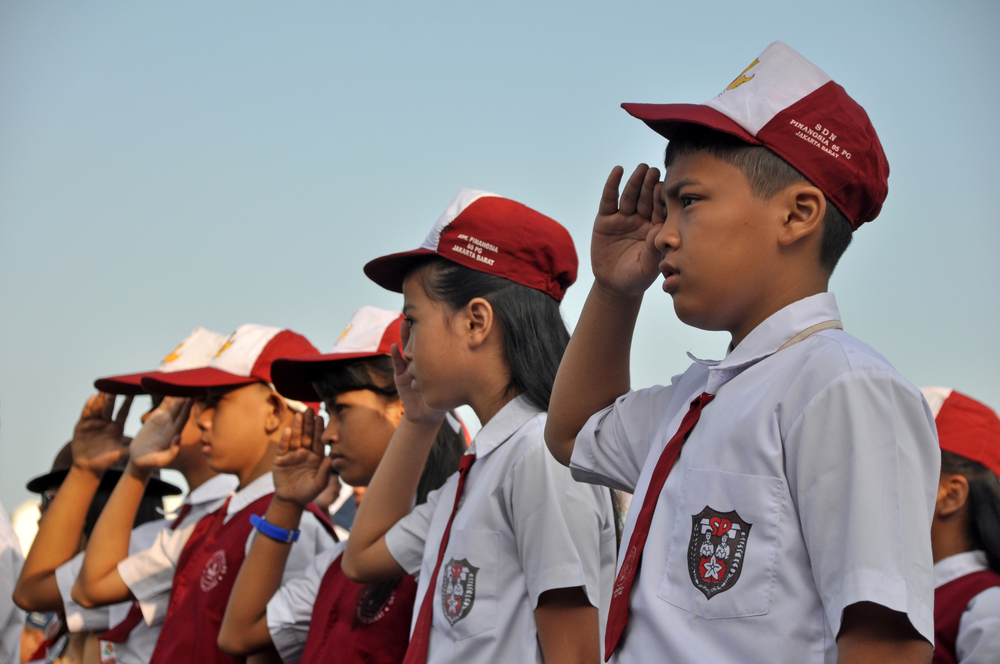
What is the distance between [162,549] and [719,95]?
10.6 ft

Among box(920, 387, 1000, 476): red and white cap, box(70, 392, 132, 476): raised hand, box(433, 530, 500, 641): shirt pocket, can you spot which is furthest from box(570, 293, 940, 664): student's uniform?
box(70, 392, 132, 476): raised hand

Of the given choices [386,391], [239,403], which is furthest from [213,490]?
[386,391]

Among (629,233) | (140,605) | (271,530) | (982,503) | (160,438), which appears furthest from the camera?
(160,438)

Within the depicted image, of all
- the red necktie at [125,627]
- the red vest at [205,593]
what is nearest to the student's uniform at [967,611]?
the red vest at [205,593]

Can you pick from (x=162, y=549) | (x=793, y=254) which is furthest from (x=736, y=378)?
(x=162, y=549)

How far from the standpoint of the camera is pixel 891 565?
115 centimetres

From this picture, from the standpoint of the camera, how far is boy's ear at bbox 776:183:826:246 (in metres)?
1.45

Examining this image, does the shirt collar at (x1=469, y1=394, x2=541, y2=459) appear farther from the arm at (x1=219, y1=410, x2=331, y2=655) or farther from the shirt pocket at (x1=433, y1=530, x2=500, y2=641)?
the arm at (x1=219, y1=410, x2=331, y2=655)

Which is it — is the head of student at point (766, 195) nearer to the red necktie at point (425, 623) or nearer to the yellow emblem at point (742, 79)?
the yellow emblem at point (742, 79)

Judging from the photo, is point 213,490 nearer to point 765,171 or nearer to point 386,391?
point 386,391

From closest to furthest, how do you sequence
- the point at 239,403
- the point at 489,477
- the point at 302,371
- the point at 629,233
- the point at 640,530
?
the point at 640,530 → the point at 629,233 → the point at 489,477 → the point at 302,371 → the point at 239,403

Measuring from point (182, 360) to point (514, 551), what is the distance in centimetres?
→ 265

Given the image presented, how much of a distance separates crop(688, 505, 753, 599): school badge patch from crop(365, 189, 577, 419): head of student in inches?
43.7

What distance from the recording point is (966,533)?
9.46 ft
